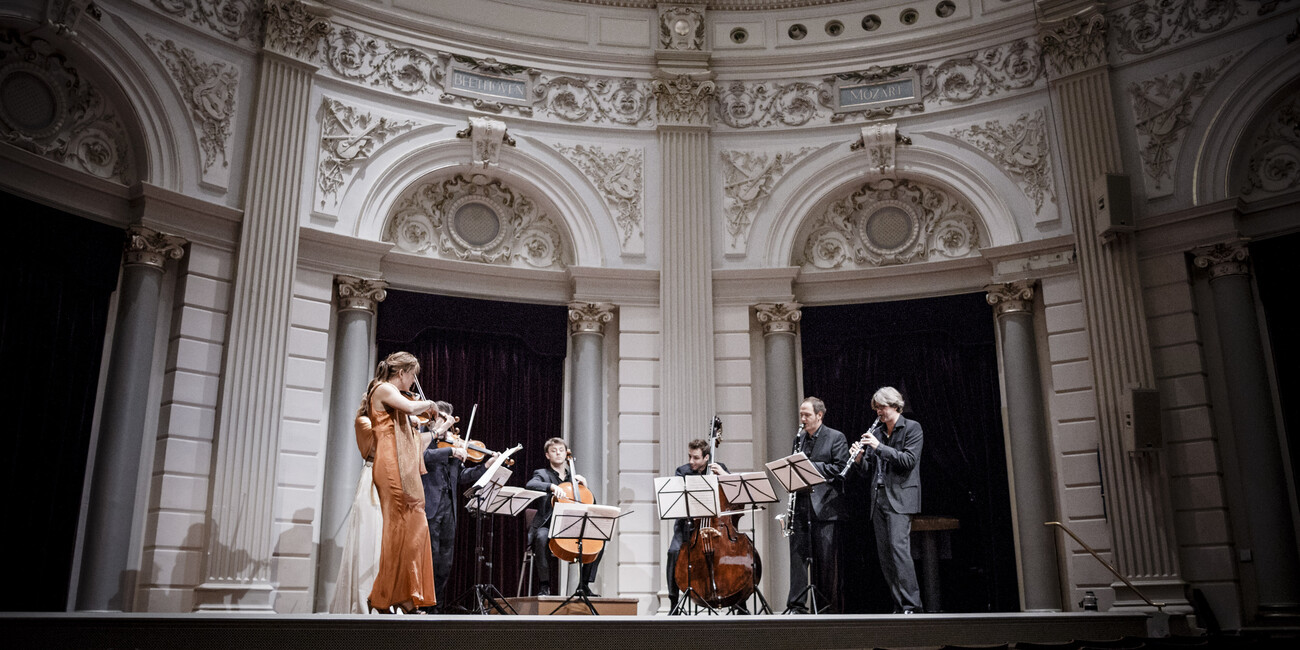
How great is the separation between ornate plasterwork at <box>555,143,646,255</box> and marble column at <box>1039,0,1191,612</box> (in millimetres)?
4529

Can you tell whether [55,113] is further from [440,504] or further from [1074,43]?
[1074,43]

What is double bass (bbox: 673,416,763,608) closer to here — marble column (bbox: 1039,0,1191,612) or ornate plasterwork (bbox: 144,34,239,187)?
marble column (bbox: 1039,0,1191,612)

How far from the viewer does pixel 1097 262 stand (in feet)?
30.4

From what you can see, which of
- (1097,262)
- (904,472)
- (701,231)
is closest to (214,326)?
(701,231)

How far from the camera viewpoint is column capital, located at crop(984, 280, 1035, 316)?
32.0ft

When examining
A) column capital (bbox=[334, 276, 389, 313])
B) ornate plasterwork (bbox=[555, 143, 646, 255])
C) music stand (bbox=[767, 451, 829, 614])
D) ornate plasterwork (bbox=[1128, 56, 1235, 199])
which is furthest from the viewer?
ornate plasterwork (bbox=[555, 143, 646, 255])

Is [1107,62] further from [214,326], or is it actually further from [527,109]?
[214,326]

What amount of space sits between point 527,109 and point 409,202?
1.70 meters

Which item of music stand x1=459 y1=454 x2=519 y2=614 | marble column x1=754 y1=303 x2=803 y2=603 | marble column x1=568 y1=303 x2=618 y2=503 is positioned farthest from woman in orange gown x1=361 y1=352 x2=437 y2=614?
marble column x1=754 y1=303 x2=803 y2=603

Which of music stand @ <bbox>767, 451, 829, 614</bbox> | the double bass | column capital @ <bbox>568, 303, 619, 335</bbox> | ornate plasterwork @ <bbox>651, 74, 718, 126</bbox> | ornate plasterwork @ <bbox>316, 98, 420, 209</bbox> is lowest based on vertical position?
the double bass

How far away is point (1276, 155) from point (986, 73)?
2906mm

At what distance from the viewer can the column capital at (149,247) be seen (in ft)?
27.1

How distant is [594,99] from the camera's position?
10.8 meters

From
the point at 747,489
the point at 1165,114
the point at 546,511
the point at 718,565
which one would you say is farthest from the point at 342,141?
the point at 1165,114
